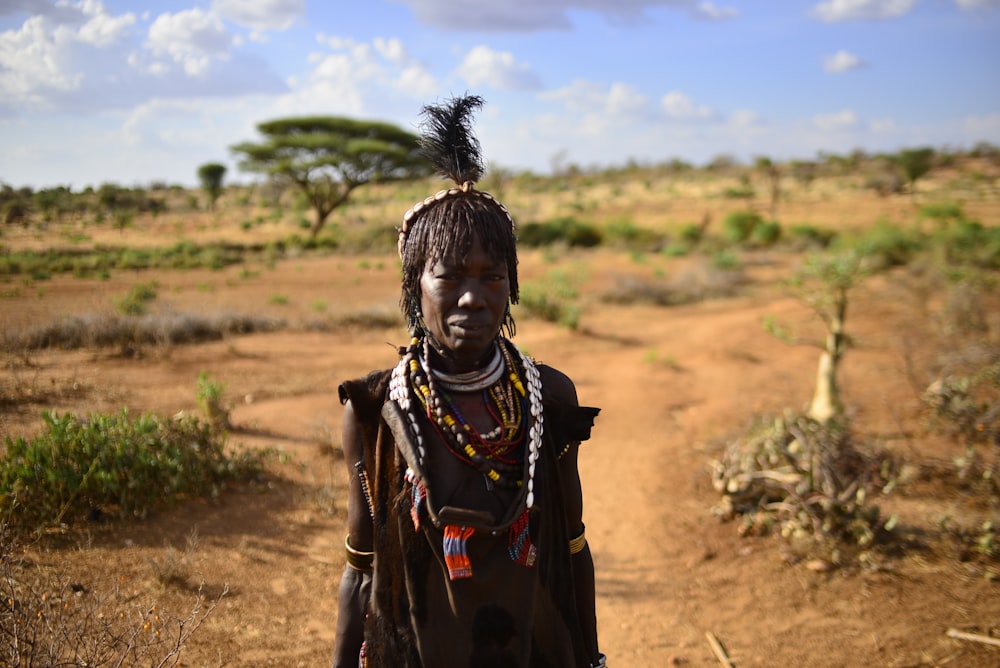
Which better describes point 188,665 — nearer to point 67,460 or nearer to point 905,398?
point 67,460

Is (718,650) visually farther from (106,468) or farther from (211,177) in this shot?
(211,177)

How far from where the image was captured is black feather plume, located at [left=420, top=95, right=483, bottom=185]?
1721 mm

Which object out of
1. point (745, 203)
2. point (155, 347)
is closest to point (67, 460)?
point (155, 347)

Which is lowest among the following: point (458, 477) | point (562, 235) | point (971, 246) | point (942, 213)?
point (458, 477)

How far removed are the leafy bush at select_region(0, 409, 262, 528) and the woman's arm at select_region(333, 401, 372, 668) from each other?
2887mm

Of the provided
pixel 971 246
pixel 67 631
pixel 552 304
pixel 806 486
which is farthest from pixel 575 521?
pixel 971 246

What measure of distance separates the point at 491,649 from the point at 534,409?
0.55 metres

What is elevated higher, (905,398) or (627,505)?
(905,398)

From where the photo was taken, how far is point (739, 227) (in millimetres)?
22656

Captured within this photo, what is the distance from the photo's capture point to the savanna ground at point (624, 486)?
3.62 metres

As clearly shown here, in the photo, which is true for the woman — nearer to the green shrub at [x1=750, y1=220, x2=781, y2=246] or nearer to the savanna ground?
the savanna ground

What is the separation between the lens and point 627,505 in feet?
17.4

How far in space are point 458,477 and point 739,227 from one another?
2297cm

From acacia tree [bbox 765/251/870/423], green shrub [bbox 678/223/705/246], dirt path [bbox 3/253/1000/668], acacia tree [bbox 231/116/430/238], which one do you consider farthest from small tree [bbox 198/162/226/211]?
acacia tree [bbox 765/251/870/423]
